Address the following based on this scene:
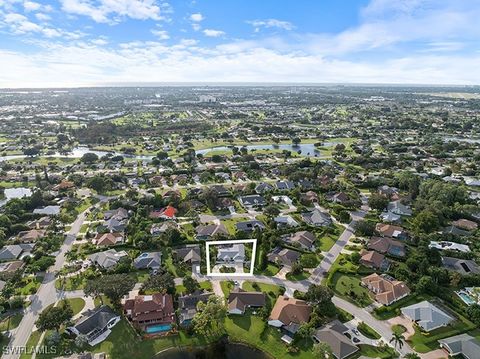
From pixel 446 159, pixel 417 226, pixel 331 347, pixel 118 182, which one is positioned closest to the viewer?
pixel 331 347

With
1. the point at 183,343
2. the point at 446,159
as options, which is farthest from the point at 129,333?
the point at 446,159

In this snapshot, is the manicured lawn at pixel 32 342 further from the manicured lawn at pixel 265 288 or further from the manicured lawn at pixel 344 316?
the manicured lawn at pixel 344 316

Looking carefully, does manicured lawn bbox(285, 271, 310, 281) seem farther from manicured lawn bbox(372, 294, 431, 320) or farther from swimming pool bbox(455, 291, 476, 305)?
swimming pool bbox(455, 291, 476, 305)

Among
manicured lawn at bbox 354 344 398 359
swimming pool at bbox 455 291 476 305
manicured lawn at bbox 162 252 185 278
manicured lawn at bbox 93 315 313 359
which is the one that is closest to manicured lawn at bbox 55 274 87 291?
manicured lawn at bbox 93 315 313 359

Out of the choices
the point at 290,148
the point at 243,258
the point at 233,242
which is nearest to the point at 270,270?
the point at 243,258

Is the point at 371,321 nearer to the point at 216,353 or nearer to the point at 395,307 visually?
the point at 395,307

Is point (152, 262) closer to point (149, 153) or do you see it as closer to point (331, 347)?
point (331, 347)
